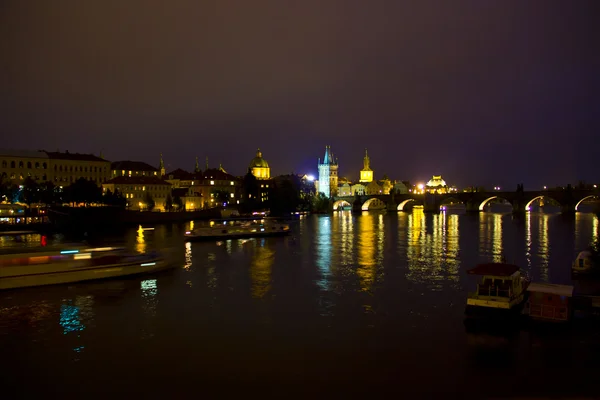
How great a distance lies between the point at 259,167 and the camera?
164 m

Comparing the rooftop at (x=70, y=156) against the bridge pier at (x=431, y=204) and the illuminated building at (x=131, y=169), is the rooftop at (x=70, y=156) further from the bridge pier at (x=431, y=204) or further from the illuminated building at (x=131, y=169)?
the bridge pier at (x=431, y=204)

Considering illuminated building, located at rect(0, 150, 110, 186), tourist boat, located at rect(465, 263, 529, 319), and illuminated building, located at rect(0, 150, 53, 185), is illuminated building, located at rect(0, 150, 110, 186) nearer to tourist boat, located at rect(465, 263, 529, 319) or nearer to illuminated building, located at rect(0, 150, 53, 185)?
illuminated building, located at rect(0, 150, 53, 185)

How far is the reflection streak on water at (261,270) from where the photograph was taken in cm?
2619

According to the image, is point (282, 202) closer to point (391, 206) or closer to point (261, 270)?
point (391, 206)

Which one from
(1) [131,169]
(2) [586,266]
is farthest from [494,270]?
(1) [131,169]

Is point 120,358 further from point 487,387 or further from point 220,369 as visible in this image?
point 487,387

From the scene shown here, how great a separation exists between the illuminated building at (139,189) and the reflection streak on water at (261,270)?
194 feet

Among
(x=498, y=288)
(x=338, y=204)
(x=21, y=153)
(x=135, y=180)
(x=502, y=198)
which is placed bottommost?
(x=498, y=288)

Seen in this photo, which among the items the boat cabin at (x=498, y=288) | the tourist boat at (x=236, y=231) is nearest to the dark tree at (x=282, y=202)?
the tourist boat at (x=236, y=231)

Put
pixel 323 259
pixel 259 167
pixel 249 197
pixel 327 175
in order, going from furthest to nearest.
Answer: pixel 327 175 < pixel 259 167 < pixel 249 197 < pixel 323 259

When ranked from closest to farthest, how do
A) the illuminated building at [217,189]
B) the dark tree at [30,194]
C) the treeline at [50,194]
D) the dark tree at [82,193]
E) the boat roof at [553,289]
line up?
the boat roof at [553,289] → the dark tree at [30,194] → the treeline at [50,194] → the dark tree at [82,193] → the illuminated building at [217,189]

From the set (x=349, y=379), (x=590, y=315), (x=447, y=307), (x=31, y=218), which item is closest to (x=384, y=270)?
(x=447, y=307)

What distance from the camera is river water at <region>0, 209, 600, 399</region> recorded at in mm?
Answer: 14102

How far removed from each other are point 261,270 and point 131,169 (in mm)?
93899
